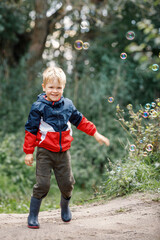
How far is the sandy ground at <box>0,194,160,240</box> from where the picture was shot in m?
2.48

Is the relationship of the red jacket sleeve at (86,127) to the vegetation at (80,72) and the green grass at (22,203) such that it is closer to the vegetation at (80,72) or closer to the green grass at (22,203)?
the green grass at (22,203)

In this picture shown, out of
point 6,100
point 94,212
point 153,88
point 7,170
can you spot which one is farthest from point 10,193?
point 153,88

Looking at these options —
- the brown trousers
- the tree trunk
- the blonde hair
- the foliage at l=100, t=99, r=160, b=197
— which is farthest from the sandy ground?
the tree trunk

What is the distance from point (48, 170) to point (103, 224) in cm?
70

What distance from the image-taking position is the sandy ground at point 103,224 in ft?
8.14

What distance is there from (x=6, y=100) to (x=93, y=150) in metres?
3.19

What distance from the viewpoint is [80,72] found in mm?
10250

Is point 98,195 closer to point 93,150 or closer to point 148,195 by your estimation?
point 148,195

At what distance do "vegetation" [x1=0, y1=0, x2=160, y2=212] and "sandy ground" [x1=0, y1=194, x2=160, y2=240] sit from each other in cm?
223

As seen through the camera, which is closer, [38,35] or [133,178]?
[133,178]

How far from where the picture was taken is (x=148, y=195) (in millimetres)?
3426

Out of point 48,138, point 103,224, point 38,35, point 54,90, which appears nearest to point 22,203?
point 103,224

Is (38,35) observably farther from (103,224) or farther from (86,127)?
(103,224)

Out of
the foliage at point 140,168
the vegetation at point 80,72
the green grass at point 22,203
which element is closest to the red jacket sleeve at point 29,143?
the foliage at point 140,168
